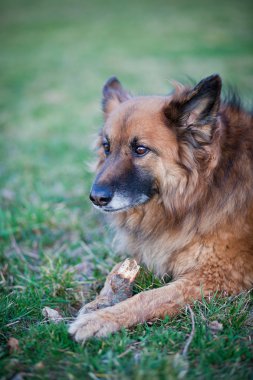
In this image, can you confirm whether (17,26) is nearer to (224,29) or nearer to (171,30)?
(171,30)

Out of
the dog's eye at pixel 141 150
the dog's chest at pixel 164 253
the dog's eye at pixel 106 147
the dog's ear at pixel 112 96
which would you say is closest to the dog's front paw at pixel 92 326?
the dog's chest at pixel 164 253

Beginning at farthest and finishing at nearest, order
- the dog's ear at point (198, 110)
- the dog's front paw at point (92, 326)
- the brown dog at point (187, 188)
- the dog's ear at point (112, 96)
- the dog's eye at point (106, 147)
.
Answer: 1. the dog's ear at point (112, 96)
2. the dog's eye at point (106, 147)
3. the brown dog at point (187, 188)
4. the dog's ear at point (198, 110)
5. the dog's front paw at point (92, 326)

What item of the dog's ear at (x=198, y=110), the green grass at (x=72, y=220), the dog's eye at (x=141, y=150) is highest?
the dog's ear at (x=198, y=110)

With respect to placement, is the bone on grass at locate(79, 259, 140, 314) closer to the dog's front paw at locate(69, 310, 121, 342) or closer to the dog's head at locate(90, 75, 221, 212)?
the dog's front paw at locate(69, 310, 121, 342)

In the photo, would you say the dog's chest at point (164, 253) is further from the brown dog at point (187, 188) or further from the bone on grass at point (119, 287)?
the bone on grass at point (119, 287)

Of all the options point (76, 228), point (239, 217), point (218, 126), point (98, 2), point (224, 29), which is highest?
point (98, 2)

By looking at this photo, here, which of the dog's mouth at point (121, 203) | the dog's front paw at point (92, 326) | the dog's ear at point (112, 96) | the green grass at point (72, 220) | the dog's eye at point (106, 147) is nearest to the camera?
the green grass at point (72, 220)

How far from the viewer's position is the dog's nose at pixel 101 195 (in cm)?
291

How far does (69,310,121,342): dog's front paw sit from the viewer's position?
8.12ft

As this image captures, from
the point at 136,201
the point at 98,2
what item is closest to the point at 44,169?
the point at 136,201

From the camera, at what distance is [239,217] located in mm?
2939

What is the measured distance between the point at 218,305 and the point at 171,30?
19.4 meters

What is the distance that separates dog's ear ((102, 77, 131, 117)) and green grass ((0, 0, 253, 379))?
36 cm

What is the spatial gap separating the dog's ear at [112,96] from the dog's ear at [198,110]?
92cm
